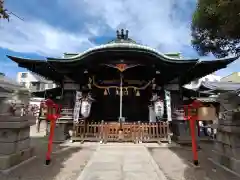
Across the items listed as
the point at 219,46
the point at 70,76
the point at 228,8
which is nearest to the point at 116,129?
the point at 70,76

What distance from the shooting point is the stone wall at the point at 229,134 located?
19.2ft

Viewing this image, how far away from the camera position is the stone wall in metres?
5.84

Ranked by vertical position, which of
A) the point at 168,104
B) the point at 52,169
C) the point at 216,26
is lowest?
the point at 52,169

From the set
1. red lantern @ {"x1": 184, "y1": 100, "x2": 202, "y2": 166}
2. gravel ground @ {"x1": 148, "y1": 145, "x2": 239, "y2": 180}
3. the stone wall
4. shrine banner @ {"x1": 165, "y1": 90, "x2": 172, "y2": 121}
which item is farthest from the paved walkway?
shrine banner @ {"x1": 165, "y1": 90, "x2": 172, "y2": 121}

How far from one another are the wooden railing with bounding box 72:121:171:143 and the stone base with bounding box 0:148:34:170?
452 cm

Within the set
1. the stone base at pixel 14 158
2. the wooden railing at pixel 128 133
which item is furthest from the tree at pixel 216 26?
the stone base at pixel 14 158

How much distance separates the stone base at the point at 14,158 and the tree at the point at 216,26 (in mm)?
7154

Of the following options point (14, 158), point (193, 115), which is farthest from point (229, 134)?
point (14, 158)

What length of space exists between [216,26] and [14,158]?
768 cm

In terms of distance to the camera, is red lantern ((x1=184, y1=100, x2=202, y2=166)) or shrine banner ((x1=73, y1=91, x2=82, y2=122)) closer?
red lantern ((x1=184, y1=100, x2=202, y2=166))

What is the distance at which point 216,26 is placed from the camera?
6.34 meters

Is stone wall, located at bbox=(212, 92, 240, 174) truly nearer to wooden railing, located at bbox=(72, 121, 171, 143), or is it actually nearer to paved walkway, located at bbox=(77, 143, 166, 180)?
paved walkway, located at bbox=(77, 143, 166, 180)

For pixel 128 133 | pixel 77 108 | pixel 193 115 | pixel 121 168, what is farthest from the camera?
pixel 77 108

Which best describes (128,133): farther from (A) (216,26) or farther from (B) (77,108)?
(A) (216,26)
